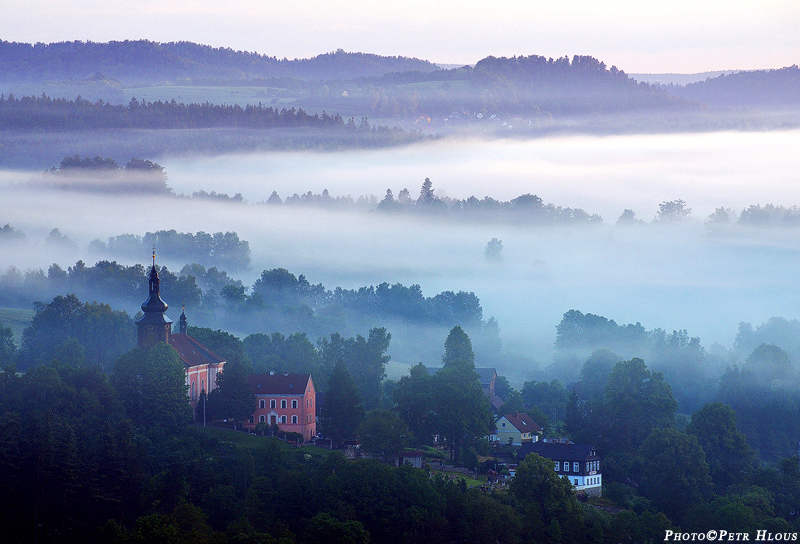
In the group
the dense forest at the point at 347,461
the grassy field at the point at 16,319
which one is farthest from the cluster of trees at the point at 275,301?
the dense forest at the point at 347,461

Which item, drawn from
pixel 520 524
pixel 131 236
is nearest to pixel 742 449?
pixel 520 524

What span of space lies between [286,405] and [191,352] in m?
9.42

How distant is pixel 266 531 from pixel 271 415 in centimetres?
2994

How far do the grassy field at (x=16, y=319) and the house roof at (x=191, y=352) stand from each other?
29.4 meters

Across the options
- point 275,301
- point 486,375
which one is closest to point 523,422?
point 486,375

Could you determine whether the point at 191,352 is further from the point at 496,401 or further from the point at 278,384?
the point at 496,401

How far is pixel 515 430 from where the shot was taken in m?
102

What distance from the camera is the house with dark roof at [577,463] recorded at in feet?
288

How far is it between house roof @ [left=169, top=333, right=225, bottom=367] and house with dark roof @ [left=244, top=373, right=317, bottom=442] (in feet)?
15.0

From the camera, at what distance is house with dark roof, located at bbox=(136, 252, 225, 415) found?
9762 centimetres

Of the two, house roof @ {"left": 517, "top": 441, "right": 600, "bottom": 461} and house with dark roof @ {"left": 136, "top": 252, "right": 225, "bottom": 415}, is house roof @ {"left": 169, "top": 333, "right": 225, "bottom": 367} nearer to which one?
house with dark roof @ {"left": 136, "top": 252, "right": 225, "bottom": 415}

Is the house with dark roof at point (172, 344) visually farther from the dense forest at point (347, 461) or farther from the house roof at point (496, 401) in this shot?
the house roof at point (496, 401)

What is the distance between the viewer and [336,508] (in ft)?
235

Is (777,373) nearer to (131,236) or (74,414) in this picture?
(74,414)
